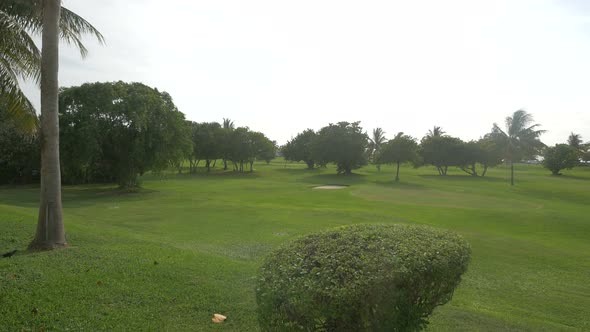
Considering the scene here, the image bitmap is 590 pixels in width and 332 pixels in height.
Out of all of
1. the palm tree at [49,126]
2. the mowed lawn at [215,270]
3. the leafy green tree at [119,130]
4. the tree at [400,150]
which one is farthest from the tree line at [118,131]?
the tree at [400,150]

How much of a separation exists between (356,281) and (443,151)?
69265 millimetres

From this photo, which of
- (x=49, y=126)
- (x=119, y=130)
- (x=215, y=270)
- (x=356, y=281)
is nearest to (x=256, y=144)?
(x=119, y=130)

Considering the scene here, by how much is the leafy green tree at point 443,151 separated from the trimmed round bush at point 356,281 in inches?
2638

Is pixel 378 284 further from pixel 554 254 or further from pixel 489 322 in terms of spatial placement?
pixel 554 254

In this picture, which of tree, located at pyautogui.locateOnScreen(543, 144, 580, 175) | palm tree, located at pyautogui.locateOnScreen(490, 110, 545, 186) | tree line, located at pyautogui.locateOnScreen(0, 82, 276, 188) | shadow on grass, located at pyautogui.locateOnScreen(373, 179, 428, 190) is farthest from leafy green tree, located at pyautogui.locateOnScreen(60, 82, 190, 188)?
tree, located at pyautogui.locateOnScreen(543, 144, 580, 175)

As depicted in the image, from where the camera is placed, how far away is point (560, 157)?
71.6 meters

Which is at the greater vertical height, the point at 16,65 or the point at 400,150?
the point at 16,65

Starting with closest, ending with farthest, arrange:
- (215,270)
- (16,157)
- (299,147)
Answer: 1. (215,270)
2. (16,157)
3. (299,147)

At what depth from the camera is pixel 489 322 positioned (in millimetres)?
7215

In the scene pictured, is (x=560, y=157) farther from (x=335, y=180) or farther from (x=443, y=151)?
(x=335, y=180)

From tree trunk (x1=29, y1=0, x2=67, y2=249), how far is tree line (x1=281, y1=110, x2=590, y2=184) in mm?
51194

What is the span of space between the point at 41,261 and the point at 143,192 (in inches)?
1057

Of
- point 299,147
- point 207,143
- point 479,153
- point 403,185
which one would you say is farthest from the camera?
point 299,147

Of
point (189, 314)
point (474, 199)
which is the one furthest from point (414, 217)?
point (189, 314)
